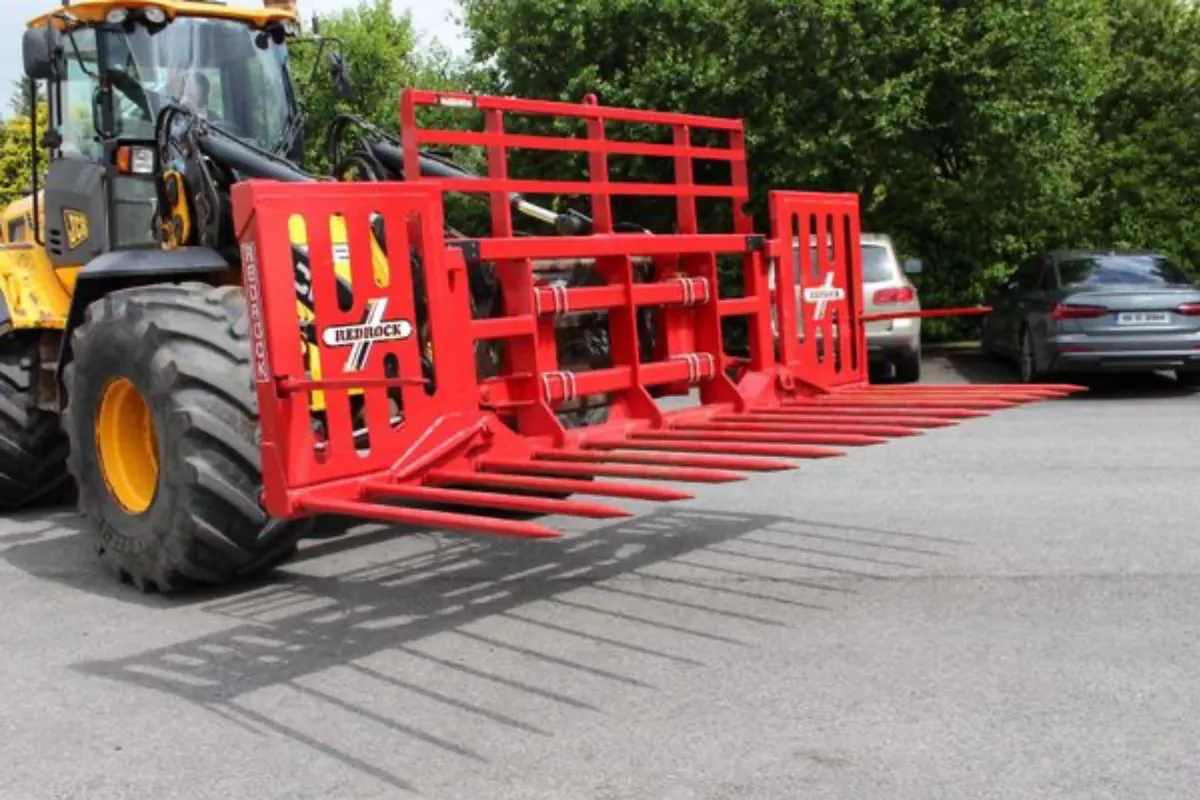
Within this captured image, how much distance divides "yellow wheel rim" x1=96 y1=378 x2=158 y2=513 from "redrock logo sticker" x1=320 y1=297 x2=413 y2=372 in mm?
1657

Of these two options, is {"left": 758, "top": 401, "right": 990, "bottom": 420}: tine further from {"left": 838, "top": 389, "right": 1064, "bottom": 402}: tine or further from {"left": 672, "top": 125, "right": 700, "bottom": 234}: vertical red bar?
{"left": 672, "top": 125, "right": 700, "bottom": 234}: vertical red bar

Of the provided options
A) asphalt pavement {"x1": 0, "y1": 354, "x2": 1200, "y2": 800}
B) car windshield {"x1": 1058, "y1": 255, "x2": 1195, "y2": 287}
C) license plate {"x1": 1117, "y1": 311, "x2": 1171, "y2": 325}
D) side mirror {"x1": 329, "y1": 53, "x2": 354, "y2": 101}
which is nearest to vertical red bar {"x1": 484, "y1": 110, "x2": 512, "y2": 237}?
asphalt pavement {"x1": 0, "y1": 354, "x2": 1200, "y2": 800}

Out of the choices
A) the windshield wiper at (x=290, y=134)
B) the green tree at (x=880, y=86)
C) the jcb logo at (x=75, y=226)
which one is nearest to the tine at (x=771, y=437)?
the windshield wiper at (x=290, y=134)

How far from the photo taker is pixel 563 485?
4641mm

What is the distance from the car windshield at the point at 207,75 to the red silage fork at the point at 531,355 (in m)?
1.83

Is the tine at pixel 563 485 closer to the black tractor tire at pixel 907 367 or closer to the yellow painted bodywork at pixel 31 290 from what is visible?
the yellow painted bodywork at pixel 31 290

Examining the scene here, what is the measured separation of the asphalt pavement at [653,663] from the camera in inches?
154

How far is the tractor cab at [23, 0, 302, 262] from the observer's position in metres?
7.00

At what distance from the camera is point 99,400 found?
6.13 metres

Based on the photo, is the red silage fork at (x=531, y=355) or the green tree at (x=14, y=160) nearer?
the red silage fork at (x=531, y=355)

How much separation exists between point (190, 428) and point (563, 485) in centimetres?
175

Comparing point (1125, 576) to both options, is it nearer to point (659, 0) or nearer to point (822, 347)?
point (822, 347)

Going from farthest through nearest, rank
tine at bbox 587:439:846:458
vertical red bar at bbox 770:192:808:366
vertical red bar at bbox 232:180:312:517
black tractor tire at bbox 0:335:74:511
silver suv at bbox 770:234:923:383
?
silver suv at bbox 770:234:923:383 < black tractor tire at bbox 0:335:74:511 < vertical red bar at bbox 770:192:808:366 < tine at bbox 587:439:846:458 < vertical red bar at bbox 232:180:312:517

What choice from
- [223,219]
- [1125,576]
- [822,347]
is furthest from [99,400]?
[1125,576]
